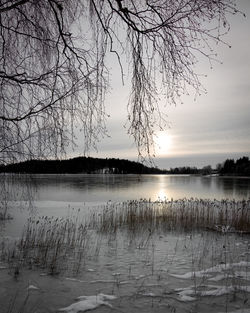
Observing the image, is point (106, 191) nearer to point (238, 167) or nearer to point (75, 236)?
point (75, 236)

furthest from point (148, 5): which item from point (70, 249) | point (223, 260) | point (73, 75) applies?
point (70, 249)

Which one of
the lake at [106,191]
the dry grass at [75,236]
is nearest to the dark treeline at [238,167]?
the lake at [106,191]

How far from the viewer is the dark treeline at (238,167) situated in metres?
108

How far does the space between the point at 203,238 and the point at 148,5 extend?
28.1 feet

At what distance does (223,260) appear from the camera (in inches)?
300

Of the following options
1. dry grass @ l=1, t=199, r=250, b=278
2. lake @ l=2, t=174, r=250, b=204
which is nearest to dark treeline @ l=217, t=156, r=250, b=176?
lake @ l=2, t=174, r=250, b=204

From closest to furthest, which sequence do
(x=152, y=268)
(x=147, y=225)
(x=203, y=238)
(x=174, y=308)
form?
(x=174, y=308), (x=152, y=268), (x=203, y=238), (x=147, y=225)

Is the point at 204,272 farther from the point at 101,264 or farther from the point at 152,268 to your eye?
the point at 101,264

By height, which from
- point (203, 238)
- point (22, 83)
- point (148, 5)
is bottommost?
point (203, 238)

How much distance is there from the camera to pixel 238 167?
115875 mm

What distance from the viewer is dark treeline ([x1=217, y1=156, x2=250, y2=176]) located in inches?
4269

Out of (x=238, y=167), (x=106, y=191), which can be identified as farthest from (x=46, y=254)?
(x=238, y=167)

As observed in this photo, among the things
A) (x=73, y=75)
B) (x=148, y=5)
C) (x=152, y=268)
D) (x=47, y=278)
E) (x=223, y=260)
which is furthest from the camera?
(x=223, y=260)

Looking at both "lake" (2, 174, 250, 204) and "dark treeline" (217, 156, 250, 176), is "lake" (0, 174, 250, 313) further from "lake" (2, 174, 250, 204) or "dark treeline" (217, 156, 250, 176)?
"dark treeline" (217, 156, 250, 176)
